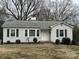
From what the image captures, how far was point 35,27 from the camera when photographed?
30.1 m

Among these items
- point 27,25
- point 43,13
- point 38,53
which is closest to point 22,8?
point 43,13

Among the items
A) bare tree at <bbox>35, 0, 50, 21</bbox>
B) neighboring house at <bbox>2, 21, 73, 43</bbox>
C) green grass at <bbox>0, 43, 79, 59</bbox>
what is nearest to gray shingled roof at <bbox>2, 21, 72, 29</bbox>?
neighboring house at <bbox>2, 21, 73, 43</bbox>

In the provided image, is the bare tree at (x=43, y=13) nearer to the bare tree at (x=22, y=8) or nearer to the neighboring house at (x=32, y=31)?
the bare tree at (x=22, y=8)

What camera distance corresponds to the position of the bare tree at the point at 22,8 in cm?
4531

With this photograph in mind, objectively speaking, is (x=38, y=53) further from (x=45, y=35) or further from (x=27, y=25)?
(x=45, y=35)

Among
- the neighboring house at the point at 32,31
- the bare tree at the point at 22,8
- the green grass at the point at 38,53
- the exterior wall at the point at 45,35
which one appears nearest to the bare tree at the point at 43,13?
the bare tree at the point at 22,8

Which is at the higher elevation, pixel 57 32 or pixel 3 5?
pixel 3 5

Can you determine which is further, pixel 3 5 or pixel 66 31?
pixel 3 5

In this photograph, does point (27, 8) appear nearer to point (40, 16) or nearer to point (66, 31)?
point (40, 16)

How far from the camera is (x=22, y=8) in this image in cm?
4556

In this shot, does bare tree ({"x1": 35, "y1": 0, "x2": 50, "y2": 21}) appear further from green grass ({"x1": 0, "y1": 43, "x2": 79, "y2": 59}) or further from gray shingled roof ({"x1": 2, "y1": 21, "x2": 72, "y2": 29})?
green grass ({"x1": 0, "y1": 43, "x2": 79, "y2": 59})

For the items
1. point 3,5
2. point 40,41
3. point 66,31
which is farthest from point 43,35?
point 3,5

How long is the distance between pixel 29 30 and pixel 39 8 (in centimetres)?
1814

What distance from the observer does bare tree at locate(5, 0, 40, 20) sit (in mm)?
45312
